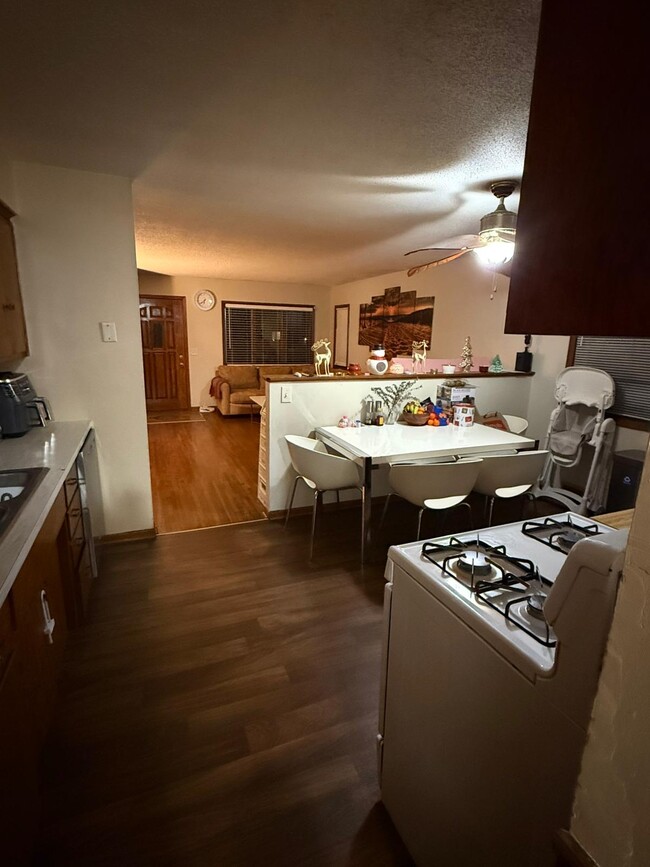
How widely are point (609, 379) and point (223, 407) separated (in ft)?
17.3

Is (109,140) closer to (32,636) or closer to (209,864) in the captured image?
(32,636)

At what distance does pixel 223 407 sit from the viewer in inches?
273

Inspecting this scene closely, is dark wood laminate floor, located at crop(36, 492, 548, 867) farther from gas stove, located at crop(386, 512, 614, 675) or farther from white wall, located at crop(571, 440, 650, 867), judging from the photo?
white wall, located at crop(571, 440, 650, 867)

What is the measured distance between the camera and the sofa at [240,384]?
6875mm

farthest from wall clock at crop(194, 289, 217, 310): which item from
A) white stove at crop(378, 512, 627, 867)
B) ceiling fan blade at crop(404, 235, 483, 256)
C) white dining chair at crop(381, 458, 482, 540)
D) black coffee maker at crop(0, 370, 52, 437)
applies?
white stove at crop(378, 512, 627, 867)

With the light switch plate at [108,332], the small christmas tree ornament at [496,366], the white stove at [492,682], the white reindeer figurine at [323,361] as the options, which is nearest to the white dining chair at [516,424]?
the small christmas tree ornament at [496,366]

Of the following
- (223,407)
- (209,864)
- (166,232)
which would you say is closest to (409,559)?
(209,864)

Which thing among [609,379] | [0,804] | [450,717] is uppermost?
[609,379]

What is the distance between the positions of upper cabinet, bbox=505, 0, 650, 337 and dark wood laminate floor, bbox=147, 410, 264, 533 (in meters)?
3.07

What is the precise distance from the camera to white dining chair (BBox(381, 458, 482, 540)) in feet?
8.05

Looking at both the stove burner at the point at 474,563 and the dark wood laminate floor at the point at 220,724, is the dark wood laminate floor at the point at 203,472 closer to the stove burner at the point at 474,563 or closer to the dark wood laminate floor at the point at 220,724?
the dark wood laminate floor at the point at 220,724

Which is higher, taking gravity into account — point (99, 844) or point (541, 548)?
point (541, 548)

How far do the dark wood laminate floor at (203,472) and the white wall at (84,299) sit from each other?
727 millimetres

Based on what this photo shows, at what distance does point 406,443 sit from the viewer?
2887mm
